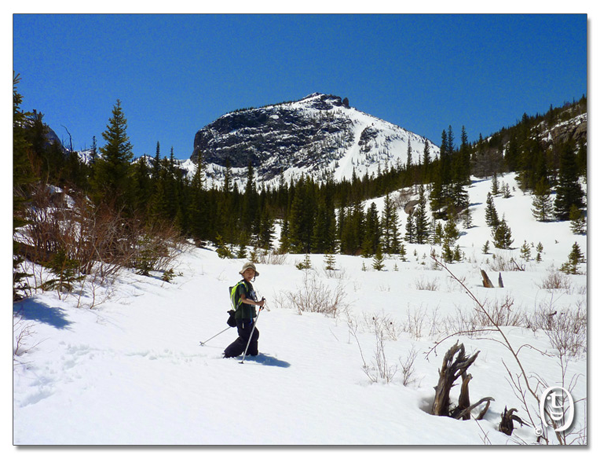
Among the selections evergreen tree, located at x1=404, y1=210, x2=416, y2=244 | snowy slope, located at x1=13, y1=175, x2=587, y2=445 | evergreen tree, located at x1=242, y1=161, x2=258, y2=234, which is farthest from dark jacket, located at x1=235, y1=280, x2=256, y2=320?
evergreen tree, located at x1=242, y1=161, x2=258, y2=234

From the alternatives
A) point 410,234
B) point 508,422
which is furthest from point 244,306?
point 410,234

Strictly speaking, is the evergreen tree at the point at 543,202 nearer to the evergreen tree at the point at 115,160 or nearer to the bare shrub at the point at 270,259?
the bare shrub at the point at 270,259

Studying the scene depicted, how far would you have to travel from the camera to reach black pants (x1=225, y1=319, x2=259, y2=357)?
3.54 metres

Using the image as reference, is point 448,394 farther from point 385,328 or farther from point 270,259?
point 270,259

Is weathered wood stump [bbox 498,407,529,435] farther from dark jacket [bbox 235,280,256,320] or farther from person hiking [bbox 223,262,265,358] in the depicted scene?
dark jacket [bbox 235,280,256,320]

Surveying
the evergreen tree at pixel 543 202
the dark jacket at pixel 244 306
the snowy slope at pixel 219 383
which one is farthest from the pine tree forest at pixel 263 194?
the dark jacket at pixel 244 306

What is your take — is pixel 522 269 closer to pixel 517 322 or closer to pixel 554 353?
pixel 517 322

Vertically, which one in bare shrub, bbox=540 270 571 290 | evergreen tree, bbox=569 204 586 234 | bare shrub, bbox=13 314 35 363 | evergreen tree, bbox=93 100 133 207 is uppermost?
evergreen tree, bbox=93 100 133 207

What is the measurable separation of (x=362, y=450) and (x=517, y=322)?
5471 millimetres

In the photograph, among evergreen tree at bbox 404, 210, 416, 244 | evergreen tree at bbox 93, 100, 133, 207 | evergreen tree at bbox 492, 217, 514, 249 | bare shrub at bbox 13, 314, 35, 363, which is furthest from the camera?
evergreen tree at bbox 404, 210, 416, 244
